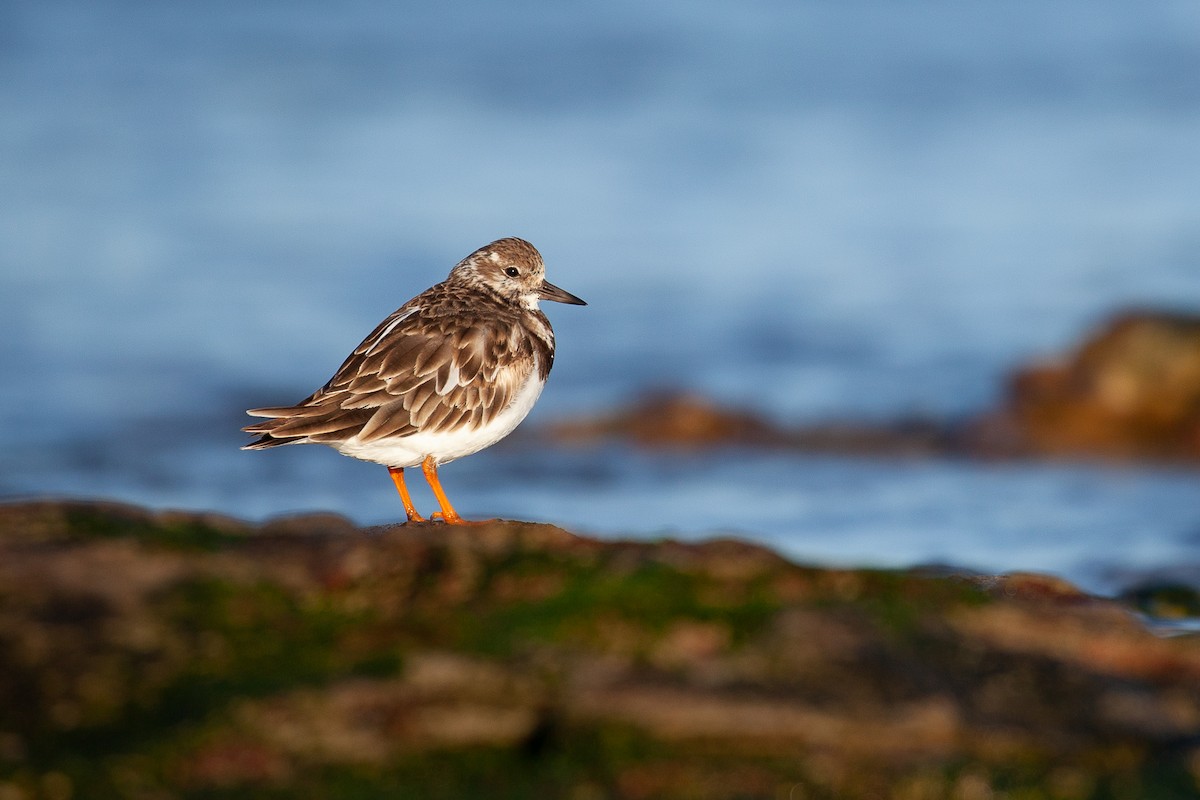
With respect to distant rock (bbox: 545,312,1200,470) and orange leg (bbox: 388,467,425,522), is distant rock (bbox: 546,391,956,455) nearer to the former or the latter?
distant rock (bbox: 545,312,1200,470)

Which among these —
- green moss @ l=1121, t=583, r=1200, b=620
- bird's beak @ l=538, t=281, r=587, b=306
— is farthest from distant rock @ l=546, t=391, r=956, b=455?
bird's beak @ l=538, t=281, r=587, b=306

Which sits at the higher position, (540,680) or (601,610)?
(601,610)

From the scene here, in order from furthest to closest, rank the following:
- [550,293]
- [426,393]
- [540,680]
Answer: [550,293] < [426,393] < [540,680]

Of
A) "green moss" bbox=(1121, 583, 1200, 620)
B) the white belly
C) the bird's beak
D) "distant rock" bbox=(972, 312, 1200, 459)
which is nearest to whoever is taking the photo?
the white belly

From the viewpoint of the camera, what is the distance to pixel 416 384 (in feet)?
19.7

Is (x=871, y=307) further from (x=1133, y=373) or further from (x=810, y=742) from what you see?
(x=810, y=742)

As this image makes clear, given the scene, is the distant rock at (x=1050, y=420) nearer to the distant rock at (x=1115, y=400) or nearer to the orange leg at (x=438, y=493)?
the distant rock at (x=1115, y=400)

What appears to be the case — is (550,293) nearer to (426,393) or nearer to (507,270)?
(507,270)

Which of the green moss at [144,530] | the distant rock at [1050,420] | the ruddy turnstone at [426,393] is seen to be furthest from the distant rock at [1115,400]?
the green moss at [144,530]

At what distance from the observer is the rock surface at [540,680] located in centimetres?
323

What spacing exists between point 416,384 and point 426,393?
0.18 ft

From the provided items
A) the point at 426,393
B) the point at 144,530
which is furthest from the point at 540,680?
the point at 426,393

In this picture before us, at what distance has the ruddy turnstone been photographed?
5902 millimetres

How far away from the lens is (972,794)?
10.7 feet
